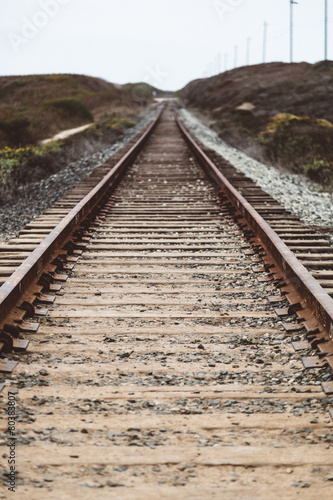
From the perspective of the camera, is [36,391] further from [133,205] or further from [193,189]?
[193,189]

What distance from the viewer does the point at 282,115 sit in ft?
83.4

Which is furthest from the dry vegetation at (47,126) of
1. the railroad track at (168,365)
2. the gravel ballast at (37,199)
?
the railroad track at (168,365)

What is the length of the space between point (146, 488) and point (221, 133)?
66.8ft

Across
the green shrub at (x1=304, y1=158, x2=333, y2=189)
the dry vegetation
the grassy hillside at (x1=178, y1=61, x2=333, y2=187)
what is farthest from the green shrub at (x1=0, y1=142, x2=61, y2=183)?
the green shrub at (x1=304, y1=158, x2=333, y2=189)

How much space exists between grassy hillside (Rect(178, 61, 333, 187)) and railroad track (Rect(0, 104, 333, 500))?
25.4 feet

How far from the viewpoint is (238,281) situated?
170 inches

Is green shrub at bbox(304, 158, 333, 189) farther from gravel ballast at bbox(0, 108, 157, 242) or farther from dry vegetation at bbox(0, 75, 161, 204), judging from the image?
dry vegetation at bbox(0, 75, 161, 204)

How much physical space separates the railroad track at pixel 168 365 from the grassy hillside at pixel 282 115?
773 cm

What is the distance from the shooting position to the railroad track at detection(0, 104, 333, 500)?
204 centimetres

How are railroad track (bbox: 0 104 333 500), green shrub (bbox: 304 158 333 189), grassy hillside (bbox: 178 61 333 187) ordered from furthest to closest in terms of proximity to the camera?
1. grassy hillside (bbox: 178 61 333 187)
2. green shrub (bbox: 304 158 333 189)
3. railroad track (bbox: 0 104 333 500)

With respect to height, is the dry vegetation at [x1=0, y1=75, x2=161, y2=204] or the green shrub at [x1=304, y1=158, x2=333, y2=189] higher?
the dry vegetation at [x1=0, y1=75, x2=161, y2=204]

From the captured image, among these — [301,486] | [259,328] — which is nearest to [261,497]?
[301,486]

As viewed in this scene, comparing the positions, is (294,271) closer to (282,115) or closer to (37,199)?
(37,199)

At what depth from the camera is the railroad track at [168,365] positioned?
2045mm
